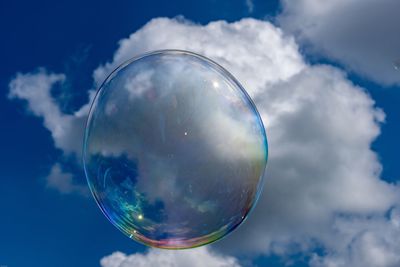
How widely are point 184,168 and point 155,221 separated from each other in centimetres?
158

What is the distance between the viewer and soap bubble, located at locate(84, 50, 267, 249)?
9148 millimetres

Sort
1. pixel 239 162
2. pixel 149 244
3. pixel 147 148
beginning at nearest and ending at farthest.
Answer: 1. pixel 147 148
2. pixel 239 162
3. pixel 149 244

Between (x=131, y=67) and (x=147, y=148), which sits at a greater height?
(x=131, y=67)

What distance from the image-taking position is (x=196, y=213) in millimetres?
9719

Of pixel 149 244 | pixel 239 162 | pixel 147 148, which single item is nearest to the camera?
pixel 147 148

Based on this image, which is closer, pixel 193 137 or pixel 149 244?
pixel 193 137

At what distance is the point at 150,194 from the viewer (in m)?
9.34

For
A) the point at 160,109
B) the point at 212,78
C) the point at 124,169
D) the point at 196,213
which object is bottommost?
the point at 196,213

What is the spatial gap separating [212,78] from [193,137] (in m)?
1.68

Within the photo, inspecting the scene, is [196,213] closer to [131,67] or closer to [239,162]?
[239,162]

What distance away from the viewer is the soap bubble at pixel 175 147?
9.15 m

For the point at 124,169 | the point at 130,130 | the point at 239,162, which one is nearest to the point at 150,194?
the point at 124,169

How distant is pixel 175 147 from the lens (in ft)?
29.9

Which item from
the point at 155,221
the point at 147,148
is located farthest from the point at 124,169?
the point at 155,221
